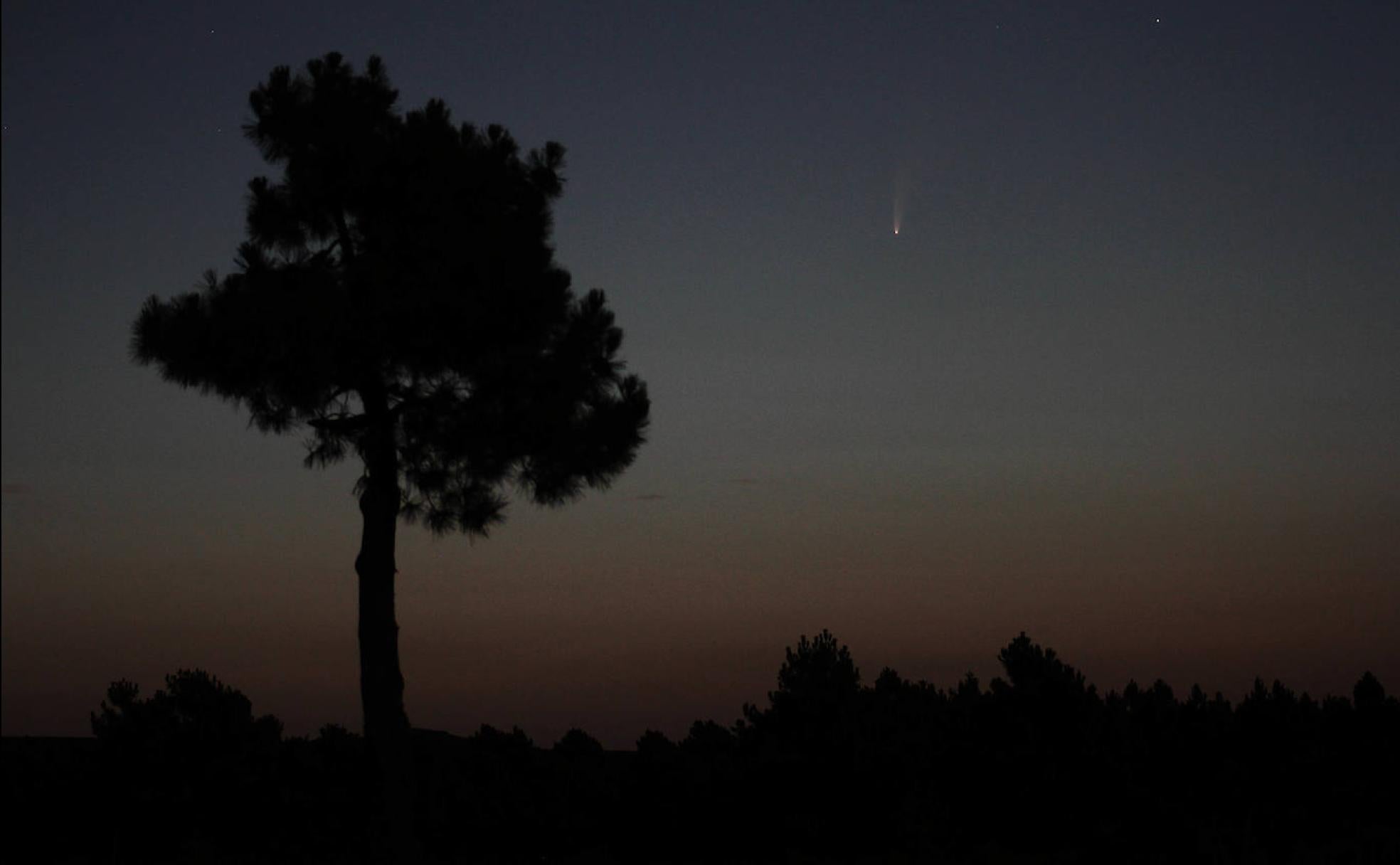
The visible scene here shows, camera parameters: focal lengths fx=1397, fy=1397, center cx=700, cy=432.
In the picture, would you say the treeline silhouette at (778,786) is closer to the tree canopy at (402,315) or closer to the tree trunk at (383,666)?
the tree trunk at (383,666)

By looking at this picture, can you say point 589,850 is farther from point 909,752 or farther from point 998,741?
point 998,741

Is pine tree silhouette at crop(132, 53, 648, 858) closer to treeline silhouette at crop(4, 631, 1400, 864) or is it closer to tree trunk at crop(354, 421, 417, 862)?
tree trunk at crop(354, 421, 417, 862)

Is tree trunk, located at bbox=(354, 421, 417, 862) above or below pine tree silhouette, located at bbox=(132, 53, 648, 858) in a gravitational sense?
below

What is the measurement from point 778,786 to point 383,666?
5.48m

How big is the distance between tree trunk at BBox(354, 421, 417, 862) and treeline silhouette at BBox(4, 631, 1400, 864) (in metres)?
0.63

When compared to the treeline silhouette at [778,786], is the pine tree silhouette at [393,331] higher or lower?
higher

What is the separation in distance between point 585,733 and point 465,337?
7.23 m

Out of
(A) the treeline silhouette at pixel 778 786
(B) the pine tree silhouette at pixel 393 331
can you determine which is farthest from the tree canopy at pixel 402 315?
(A) the treeline silhouette at pixel 778 786

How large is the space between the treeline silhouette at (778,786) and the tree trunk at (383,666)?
626 mm

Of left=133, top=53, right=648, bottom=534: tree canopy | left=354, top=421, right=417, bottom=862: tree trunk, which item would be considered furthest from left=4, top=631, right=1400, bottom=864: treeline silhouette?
left=133, top=53, right=648, bottom=534: tree canopy

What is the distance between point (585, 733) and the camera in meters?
22.5

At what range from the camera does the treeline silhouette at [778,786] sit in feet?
59.3

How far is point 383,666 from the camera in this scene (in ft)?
60.2

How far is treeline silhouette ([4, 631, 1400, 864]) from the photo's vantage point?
18062 mm
